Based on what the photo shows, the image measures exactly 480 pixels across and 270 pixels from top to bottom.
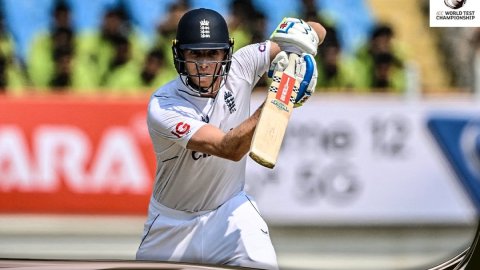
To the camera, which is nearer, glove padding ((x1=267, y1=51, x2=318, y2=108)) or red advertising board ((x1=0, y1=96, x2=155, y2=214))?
glove padding ((x1=267, y1=51, x2=318, y2=108))

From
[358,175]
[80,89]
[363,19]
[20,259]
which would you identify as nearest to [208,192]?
[20,259]

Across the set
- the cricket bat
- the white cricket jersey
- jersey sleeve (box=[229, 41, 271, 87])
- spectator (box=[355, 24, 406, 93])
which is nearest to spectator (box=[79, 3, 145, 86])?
spectator (box=[355, 24, 406, 93])

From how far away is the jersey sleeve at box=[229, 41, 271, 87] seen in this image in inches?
110

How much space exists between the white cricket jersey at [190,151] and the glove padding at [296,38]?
347mm

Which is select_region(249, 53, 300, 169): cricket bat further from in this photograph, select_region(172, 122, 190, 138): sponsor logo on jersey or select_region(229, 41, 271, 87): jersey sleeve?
select_region(229, 41, 271, 87): jersey sleeve

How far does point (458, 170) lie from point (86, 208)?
2463mm

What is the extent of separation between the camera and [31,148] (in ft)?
20.7

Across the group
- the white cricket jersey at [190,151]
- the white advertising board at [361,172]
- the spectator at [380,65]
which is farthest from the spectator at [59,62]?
the white cricket jersey at [190,151]

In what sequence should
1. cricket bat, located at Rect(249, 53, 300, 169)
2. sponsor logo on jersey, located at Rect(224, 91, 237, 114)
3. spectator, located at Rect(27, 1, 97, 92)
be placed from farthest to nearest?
spectator, located at Rect(27, 1, 97, 92), sponsor logo on jersey, located at Rect(224, 91, 237, 114), cricket bat, located at Rect(249, 53, 300, 169)

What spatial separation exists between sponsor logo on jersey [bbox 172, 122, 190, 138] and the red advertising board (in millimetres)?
3826

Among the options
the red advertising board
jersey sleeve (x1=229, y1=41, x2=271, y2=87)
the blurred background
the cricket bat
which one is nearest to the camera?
the cricket bat

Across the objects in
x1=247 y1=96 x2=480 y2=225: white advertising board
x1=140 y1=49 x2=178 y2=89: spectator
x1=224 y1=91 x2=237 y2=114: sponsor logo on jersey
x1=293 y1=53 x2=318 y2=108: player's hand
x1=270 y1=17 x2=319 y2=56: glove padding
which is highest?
x1=270 y1=17 x2=319 y2=56: glove padding

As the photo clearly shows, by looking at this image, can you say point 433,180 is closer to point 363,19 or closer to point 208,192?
point 363,19

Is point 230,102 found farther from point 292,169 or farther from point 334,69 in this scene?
point 334,69
